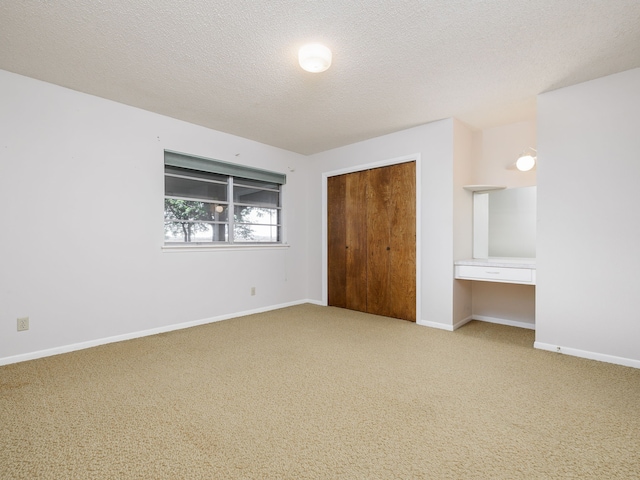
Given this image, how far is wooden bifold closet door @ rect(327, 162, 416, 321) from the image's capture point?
391 centimetres

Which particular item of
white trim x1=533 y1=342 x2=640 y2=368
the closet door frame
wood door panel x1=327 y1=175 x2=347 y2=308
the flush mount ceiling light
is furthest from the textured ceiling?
white trim x1=533 y1=342 x2=640 y2=368

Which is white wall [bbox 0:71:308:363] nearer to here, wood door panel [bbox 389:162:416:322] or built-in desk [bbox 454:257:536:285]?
wood door panel [bbox 389:162:416:322]

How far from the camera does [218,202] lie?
13.4ft

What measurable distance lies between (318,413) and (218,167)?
3.15 metres

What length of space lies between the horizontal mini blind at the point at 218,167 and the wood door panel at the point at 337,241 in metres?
0.79

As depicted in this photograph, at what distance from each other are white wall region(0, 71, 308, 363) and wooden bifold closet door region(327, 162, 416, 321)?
1.64 m

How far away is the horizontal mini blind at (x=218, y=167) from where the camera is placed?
3594mm

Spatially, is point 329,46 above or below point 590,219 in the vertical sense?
above

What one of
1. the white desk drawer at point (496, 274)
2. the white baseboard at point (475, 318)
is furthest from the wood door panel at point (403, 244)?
the white desk drawer at point (496, 274)

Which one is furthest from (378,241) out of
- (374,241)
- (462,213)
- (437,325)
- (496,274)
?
(496,274)

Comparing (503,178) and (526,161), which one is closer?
(526,161)

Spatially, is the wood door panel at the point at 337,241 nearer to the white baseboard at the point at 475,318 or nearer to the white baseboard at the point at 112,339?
the white baseboard at the point at 112,339

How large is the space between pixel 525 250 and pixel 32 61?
4935 millimetres

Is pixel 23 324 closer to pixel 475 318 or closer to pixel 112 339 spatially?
pixel 112 339
